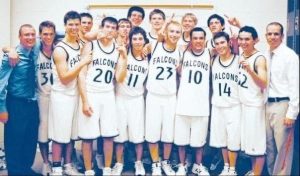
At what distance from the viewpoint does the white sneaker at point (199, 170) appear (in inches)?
169

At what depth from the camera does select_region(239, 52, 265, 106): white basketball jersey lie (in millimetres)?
4066

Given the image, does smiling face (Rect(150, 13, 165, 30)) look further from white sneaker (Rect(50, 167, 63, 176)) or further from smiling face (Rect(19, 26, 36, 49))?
white sneaker (Rect(50, 167, 63, 176))

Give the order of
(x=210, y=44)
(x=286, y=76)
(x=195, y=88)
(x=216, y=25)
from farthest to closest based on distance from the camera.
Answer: (x=210, y=44) → (x=216, y=25) → (x=195, y=88) → (x=286, y=76)

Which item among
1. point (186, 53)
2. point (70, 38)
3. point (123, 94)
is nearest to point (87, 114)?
point (123, 94)

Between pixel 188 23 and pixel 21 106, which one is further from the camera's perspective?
pixel 188 23

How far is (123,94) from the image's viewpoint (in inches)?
168

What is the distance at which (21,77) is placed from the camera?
4.05 meters

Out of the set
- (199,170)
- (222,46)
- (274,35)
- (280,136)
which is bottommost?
(199,170)

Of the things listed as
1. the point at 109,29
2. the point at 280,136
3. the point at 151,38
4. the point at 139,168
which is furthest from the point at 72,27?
the point at 280,136

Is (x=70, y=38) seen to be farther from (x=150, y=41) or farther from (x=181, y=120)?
(x=181, y=120)

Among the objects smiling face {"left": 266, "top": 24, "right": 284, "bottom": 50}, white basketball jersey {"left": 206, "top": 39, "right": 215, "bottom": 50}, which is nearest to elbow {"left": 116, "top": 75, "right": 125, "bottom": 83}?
white basketball jersey {"left": 206, "top": 39, "right": 215, "bottom": 50}

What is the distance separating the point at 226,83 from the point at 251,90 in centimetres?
25

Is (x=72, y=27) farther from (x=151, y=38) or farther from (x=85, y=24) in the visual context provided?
(x=151, y=38)

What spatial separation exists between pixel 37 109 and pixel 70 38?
0.78m
